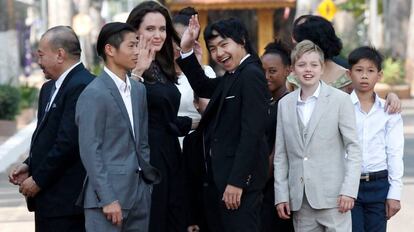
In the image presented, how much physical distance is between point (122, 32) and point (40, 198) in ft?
3.99

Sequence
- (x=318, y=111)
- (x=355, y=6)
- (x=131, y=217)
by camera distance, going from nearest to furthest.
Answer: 1. (x=131, y=217)
2. (x=318, y=111)
3. (x=355, y=6)

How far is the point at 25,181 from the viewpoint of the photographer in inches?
277

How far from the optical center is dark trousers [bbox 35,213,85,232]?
22.9ft

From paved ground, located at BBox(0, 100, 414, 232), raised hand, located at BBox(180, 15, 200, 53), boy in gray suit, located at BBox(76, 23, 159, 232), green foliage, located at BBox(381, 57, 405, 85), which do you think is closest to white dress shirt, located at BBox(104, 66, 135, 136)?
boy in gray suit, located at BBox(76, 23, 159, 232)

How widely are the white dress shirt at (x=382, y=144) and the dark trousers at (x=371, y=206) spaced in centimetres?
6

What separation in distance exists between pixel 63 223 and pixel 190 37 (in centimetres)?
153

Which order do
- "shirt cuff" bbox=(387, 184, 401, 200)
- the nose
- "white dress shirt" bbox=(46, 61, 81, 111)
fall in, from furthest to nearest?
"shirt cuff" bbox=(387, 184, 401, 200), the nose, "white dress shirt" bbox=(46, 61, 81, 111)

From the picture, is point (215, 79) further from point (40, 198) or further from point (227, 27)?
point (40, 198)

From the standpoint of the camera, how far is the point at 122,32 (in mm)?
6648

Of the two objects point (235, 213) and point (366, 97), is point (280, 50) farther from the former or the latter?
→ point (235, 213)

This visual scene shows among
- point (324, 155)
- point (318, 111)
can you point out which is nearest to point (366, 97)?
point (318, 111)

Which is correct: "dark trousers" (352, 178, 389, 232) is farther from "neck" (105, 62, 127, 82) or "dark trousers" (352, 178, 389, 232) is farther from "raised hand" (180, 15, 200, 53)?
"neck" (105, 62, 127, 82)

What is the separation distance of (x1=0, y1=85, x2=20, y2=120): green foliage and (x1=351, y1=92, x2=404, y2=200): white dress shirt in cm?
1521

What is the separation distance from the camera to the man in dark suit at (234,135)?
691 cm
